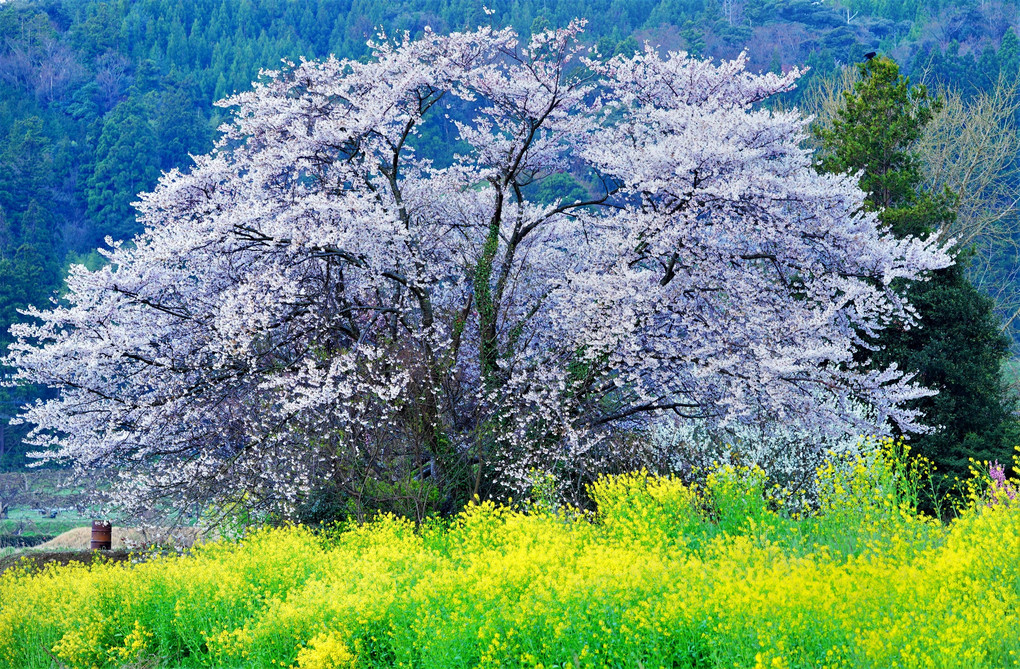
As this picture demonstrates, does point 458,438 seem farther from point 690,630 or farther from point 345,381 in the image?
point 690,630

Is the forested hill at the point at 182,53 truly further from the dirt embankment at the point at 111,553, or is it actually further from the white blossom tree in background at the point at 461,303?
the white blossom tree in background at the point at 461,303

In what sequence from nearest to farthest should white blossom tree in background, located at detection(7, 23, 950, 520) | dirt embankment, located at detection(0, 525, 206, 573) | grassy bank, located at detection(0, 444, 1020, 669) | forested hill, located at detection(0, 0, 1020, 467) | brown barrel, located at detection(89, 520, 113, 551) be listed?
grassy bank, located at detection(0, 444, 1020, 669), white blossom tree in background, located at detection(7, 23, 950, 520), dirt embankment, located at detection(0, 525, 206, 573), brown barrel, located at detection(89, 520, 113, 551), forested hill, located at detection(0, 0, 1020, 467)

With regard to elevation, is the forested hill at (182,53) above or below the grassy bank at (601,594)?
above

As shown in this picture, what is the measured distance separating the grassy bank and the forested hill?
34.7 metres

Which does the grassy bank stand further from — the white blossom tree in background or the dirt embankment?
the dirt embankment

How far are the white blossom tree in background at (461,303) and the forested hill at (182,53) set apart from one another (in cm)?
3046

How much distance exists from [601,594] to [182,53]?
86.3 meters

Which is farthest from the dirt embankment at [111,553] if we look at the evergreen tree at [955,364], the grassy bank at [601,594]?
→ the evergreen tree at [955,364]

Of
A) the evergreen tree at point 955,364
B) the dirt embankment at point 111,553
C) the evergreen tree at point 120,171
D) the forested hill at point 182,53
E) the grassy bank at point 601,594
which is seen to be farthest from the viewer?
the evergreen tree at point 120,171

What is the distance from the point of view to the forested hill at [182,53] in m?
56.8

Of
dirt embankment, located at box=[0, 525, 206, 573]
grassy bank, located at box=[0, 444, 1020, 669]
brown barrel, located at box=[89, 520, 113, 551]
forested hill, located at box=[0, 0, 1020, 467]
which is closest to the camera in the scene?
grassy bank, located at box=[0, 444, 1020, 669]

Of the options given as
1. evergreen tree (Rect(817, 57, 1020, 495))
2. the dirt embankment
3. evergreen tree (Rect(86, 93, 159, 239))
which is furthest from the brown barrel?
evergreen tree (Rect(86, 93, 159, 239))

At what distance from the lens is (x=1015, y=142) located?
34219mm

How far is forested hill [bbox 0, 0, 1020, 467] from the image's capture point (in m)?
56.8
